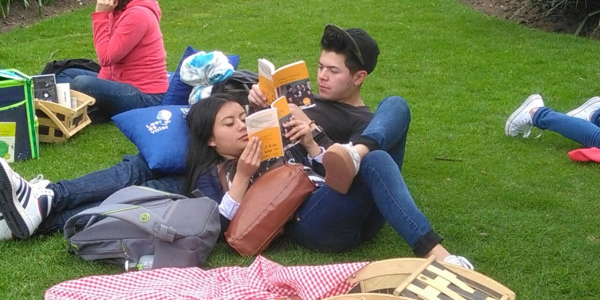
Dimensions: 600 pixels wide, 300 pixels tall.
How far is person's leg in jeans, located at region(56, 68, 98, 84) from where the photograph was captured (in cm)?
567

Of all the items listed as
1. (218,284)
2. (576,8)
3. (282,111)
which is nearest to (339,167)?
(282,111)

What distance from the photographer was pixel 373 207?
3.50m

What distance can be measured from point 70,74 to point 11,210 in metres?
2.49

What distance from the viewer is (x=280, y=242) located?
3.67 meters

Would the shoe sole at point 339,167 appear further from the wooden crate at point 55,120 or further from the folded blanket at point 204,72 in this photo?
the wooden crate at point 55,120

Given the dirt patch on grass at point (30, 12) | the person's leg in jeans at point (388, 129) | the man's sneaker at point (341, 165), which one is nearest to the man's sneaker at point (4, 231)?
the man's sneaker at point (341, 165)

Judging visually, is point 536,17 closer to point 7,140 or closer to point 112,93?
point 112,93

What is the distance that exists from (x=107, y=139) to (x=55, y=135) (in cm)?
37

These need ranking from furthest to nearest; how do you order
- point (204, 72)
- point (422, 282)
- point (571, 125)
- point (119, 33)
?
point (119, 33), point (571, 125), point (204, 72), point (422, 282)

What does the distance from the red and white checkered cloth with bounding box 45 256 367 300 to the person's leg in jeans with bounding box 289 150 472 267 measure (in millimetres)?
386

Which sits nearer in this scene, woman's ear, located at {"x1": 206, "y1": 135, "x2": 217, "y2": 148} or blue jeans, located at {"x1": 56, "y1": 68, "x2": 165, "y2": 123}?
woman's ear, located at {"x1": 206, "y1": 135, "x2": 217, "y2": 148}

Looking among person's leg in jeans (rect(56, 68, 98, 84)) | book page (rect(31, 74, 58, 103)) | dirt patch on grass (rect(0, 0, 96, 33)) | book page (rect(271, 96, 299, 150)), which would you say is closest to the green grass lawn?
dirt patch on grass (rect(0, 0, 96, 33))

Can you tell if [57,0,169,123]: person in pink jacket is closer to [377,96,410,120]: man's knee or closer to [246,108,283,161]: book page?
[246,108,283,161]: book page

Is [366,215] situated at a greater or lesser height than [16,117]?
greater
